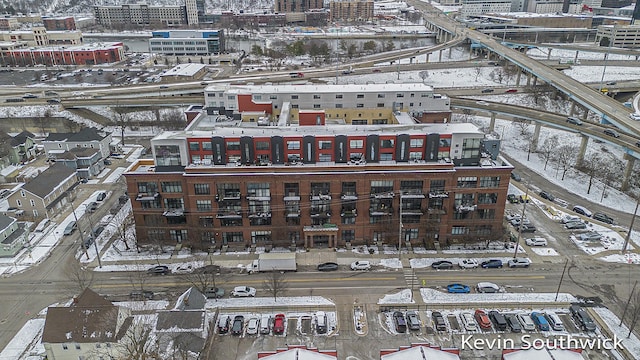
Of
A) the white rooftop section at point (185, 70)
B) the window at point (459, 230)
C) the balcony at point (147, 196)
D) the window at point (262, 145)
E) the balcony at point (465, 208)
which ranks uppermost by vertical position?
the window at point (262, 145)

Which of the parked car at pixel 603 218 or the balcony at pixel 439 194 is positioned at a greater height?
the balcony at pixel 439 194

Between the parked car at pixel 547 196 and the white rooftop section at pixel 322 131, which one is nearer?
the white rooftop section at pixel 322 131

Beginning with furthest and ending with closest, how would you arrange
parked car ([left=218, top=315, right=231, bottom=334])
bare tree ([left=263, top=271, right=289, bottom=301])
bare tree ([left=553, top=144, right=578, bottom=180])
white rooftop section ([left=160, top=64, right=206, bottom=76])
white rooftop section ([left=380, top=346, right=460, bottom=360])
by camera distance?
white rooftop section ([left=160, top=64, right=206, bottom=76])
bare tree ([left=553, top=144, right=578, bottom=180])
bare tree ([left=263, top=271, right=289, bottom=301])
parked car ([left=218, top=315, right=231, bottom=334])
white rooftop section ([left=380, top=346, right=460, bottom=360])

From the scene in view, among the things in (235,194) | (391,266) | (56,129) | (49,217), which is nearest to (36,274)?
(49,217)

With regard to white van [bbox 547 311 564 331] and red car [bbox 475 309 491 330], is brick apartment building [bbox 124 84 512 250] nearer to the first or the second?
red car [bbox 475 309 491 330]

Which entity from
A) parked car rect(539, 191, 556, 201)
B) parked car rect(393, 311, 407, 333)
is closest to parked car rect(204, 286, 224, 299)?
parked car rect(393, 311, 407, 333)

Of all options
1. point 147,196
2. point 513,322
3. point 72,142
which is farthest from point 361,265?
point 72,142

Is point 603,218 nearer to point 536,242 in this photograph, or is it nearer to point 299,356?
point 536,242

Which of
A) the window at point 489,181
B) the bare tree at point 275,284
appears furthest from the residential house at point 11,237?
the window at point 489,181

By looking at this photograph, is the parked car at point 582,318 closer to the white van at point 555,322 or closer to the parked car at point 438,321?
the white van at point 555,322
